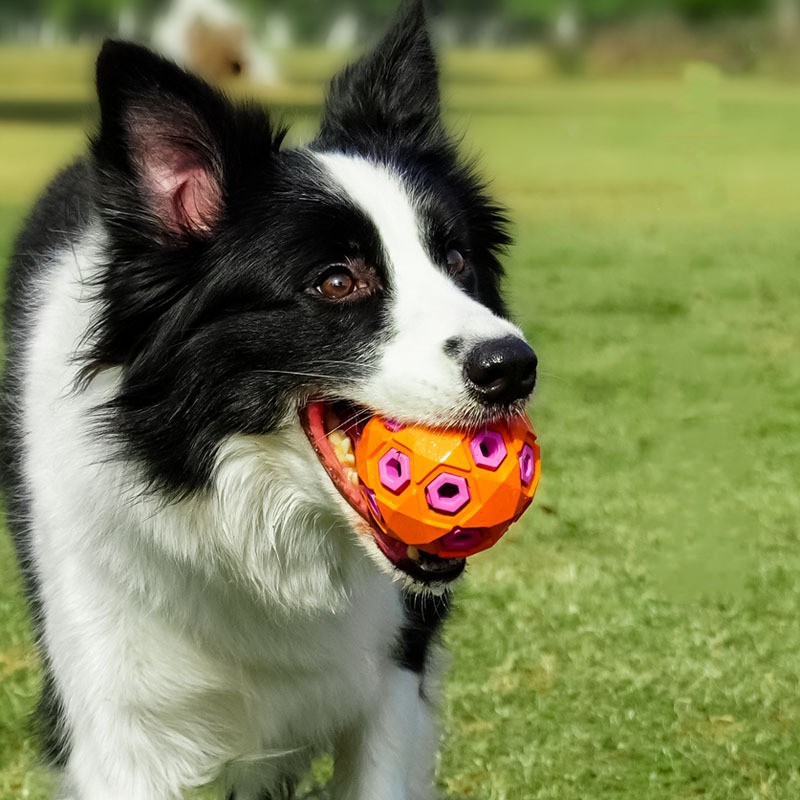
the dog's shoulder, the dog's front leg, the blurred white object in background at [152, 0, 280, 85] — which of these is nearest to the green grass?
the dog's shoulder

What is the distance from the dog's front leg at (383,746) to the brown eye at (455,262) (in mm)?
998

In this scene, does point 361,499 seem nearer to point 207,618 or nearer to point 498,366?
point 498,366

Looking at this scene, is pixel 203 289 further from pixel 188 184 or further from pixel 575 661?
pixel 575 661

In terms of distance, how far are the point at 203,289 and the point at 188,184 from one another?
270 mm

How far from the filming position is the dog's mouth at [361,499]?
10.4 feet

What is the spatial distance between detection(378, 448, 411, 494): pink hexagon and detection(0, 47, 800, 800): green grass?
1.33 meters

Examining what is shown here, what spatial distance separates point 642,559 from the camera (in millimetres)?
6312

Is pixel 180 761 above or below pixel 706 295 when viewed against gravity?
above

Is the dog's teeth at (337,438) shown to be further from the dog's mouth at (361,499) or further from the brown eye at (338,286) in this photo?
the brown eye at (338,286)

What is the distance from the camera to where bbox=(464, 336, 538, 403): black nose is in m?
2.98

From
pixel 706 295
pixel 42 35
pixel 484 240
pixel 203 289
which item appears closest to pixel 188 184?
pixel 203 289

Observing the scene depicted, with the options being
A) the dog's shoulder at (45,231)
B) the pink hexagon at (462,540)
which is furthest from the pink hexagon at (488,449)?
the dog's shoulder at (45,231)

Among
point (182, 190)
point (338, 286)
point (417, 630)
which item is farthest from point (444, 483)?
point (182, 190)

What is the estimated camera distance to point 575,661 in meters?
5.31
